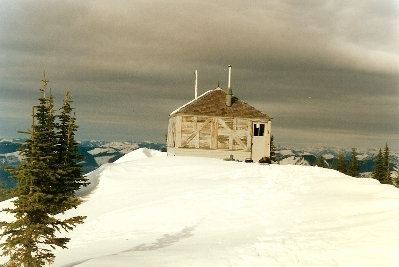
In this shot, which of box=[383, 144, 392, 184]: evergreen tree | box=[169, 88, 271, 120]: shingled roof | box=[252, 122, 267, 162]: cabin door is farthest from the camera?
box=[383, 144, 392, 184]: evergreen tree

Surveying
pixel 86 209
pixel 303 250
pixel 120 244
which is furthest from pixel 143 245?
pixel 86 209

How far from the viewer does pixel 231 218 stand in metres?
17.3

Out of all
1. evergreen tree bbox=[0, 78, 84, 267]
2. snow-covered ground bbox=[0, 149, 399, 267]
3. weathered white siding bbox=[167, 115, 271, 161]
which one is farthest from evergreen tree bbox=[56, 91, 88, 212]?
evergreen tree bbox=[0, 78, 84, 267]

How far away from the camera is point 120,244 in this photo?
1583 centimetres

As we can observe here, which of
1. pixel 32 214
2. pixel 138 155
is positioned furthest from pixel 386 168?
pixel 32 214

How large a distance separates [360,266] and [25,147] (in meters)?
11.5

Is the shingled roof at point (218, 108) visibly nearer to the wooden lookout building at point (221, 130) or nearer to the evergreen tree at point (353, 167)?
the wooden lookout building at point (221, 130)

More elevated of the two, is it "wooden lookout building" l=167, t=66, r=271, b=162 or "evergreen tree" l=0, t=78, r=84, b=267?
"wooden lookout building" l=167, t=66, r=271, b=162

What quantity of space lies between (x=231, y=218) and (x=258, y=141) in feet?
66.8

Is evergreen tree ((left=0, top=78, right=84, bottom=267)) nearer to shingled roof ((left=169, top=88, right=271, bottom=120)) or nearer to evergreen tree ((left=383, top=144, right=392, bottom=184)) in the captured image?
shingled roof ((left=169, top=88, right=271, bottom=120))

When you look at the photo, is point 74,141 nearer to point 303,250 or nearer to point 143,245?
point 143,245

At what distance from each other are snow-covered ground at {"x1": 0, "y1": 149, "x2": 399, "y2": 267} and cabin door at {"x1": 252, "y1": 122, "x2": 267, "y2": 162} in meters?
7.97

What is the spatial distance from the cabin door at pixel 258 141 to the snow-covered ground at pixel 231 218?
26.1 ft

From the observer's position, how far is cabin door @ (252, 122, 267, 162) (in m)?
37.0
